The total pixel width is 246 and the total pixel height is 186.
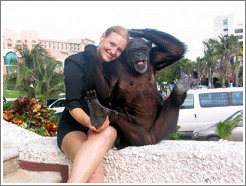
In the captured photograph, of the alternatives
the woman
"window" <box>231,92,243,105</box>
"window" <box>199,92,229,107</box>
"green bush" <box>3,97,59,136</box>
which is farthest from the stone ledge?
"window" <box>231,92,243,105</box>

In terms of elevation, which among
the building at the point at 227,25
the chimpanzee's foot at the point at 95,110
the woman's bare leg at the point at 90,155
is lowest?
the woman's bare leg at the point at 90,155

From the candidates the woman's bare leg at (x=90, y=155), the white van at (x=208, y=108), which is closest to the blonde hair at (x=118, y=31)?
the woman's bare leg at (x=90, y=155)

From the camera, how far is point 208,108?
6.34 meters

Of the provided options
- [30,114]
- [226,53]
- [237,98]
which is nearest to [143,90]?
[30,114]

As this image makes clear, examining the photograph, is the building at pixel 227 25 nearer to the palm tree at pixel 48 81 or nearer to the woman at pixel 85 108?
the palm tree at pixel 48 81

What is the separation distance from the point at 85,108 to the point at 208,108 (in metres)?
5.04

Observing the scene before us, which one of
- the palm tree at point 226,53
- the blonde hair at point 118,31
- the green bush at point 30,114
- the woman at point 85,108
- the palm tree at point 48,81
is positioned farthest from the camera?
the palm tree at point 226,53

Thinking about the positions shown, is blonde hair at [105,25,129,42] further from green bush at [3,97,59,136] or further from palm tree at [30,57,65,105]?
palm tree at [30,57,65,105]

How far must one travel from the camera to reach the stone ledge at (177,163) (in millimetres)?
1711

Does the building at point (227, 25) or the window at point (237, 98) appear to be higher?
the building at point (227, 25)

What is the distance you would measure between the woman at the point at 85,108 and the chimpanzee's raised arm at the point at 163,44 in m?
0.22

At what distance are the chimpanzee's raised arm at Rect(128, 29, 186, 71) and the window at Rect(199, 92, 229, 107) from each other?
464 centimetres

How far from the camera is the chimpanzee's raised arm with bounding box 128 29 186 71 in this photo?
6.69 ft

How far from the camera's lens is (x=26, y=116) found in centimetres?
391
